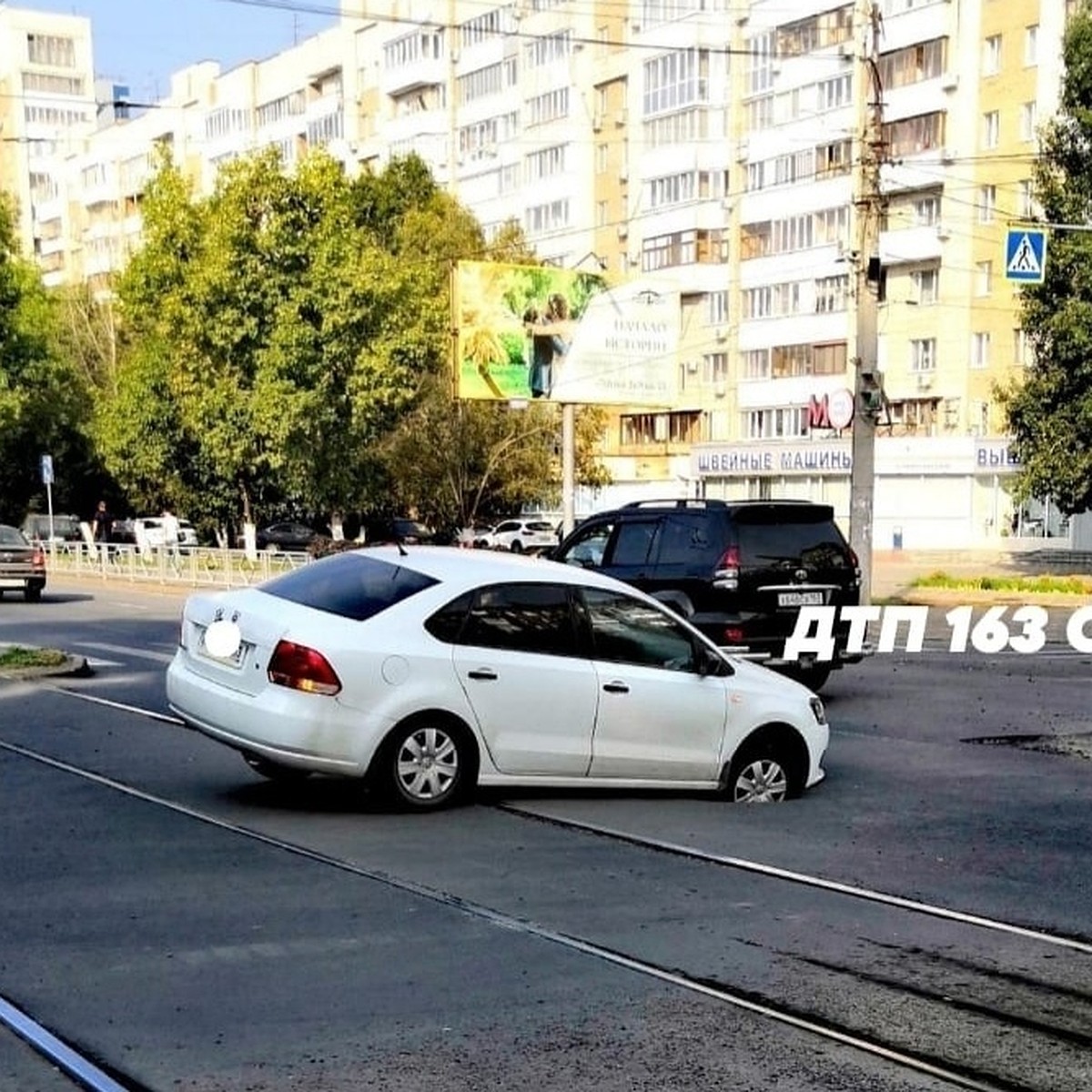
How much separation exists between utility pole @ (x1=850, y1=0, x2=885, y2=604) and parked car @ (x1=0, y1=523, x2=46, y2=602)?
16557 millimetres

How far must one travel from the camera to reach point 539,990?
551 cm

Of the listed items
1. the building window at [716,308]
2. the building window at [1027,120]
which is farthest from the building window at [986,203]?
the building window at [716,308]

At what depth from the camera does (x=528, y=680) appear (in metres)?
8.94

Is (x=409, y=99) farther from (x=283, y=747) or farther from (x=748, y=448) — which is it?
(x=283, y=747)

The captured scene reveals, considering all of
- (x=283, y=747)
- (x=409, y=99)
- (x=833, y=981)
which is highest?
(x=409, y=99)

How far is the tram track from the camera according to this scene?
4906 millimetres

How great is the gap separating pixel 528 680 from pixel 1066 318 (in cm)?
2578

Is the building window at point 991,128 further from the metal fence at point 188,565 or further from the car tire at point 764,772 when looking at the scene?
the car tire at point 764,772

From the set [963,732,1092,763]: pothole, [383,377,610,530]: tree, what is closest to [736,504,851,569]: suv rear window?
[963,732,1092,763]: pothole

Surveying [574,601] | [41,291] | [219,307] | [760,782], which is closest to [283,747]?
[574,601]

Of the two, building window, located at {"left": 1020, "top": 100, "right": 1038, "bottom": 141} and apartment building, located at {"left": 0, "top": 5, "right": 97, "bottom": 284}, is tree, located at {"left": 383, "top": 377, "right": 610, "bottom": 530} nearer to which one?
building window, located at {"left": 1020, "top": 100, "right": 1038, "bottom": 141}

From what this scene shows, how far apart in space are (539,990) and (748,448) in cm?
5698

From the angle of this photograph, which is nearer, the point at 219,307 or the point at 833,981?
the point at 833,981

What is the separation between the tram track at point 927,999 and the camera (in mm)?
4906
